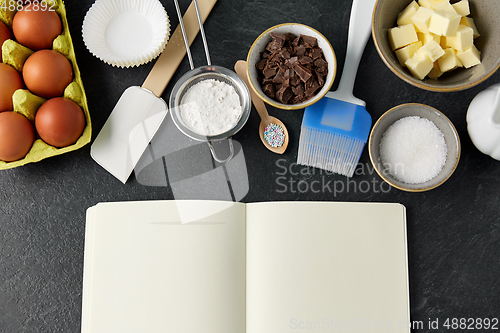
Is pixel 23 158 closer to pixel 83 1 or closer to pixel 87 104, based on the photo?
pixel 87 104

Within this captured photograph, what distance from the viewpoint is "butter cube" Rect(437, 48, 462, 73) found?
62cm

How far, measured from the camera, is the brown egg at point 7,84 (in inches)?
26.2

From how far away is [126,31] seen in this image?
2.46 ft

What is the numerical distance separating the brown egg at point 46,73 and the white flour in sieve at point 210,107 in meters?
0.23

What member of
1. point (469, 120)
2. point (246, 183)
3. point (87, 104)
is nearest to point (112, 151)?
point (87, 104)

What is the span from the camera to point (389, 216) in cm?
71

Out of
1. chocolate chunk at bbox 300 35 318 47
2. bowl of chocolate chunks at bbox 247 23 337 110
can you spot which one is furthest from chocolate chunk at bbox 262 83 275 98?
chocolate chunk at bbox 300 35 318 47

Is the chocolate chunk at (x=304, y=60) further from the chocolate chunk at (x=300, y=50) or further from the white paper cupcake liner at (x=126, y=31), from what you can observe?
the white paper cupcake liner at (x=126, y=31)

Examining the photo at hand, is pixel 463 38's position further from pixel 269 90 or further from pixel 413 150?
pixel 269 90

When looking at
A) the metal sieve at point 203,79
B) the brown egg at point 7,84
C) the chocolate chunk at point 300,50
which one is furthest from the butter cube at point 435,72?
the brown egg at point 7,84

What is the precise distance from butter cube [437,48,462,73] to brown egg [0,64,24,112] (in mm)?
776

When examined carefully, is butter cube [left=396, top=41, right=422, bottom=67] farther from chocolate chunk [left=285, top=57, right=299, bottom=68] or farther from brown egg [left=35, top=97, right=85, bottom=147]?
brown egg [left=35, top=97, right=85, bottom=147]

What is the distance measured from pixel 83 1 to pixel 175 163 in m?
0.40

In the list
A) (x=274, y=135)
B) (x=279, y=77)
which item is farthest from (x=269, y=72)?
(x=274, y=135)
